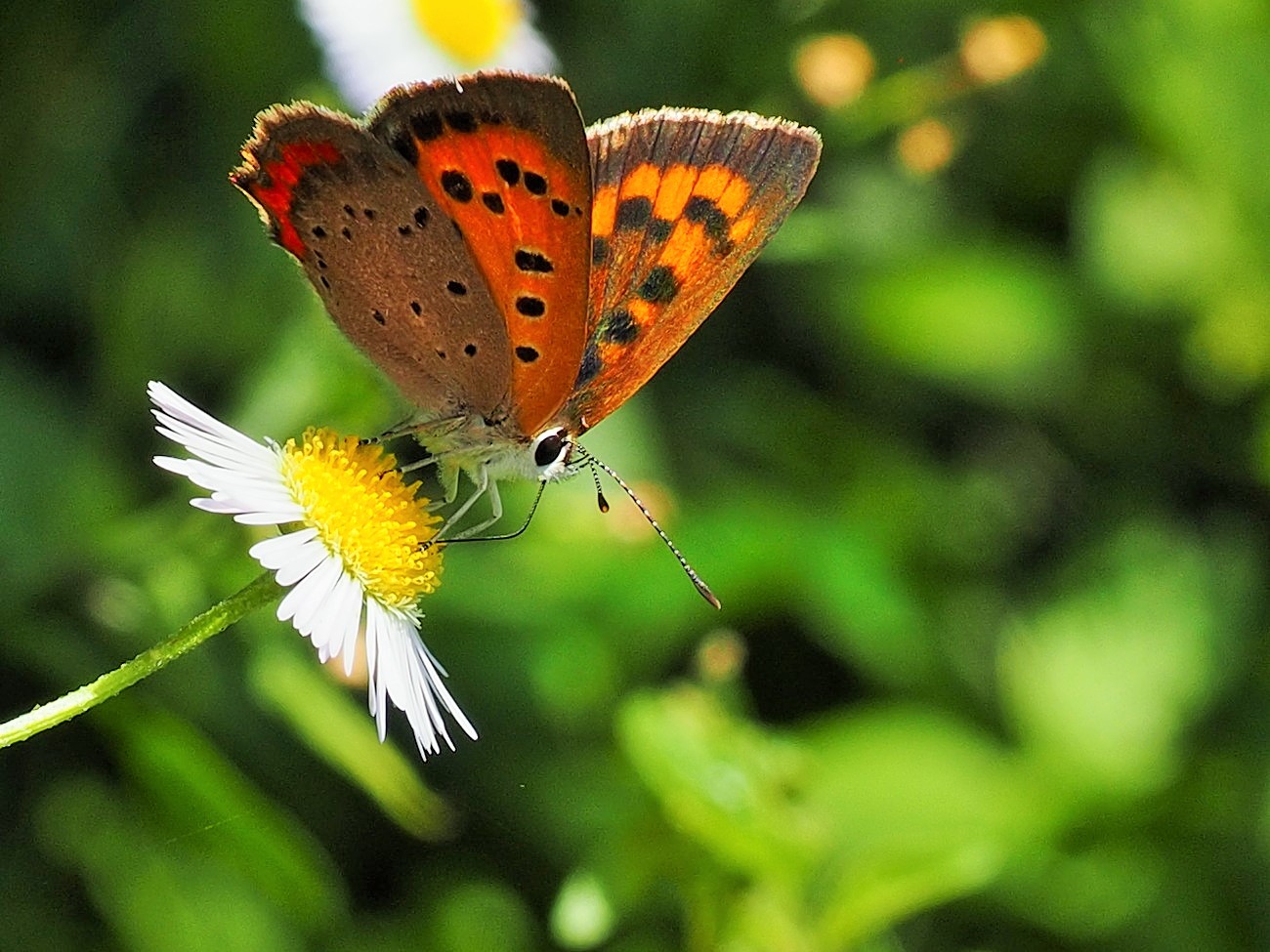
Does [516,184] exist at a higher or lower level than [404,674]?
higher

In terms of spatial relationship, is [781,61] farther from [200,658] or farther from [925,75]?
[200,658]

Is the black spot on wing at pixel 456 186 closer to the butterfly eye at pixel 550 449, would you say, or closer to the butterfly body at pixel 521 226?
the butterfly body at pixel 521 226

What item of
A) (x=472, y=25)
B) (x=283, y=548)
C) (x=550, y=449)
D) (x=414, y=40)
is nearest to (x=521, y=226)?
(x=550, y=449)

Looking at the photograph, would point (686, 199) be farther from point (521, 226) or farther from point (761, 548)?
point (761, 548)

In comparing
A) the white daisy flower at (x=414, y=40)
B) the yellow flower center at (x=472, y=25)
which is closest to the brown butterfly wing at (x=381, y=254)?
the white daisy flower at (x=414, y=40)

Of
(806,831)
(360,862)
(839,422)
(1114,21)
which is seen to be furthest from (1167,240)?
(360,862)

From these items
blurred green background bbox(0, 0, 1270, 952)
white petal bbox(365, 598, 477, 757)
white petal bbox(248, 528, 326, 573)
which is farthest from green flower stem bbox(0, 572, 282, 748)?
blurred green background bbox(0, 0, 1270, 952)
